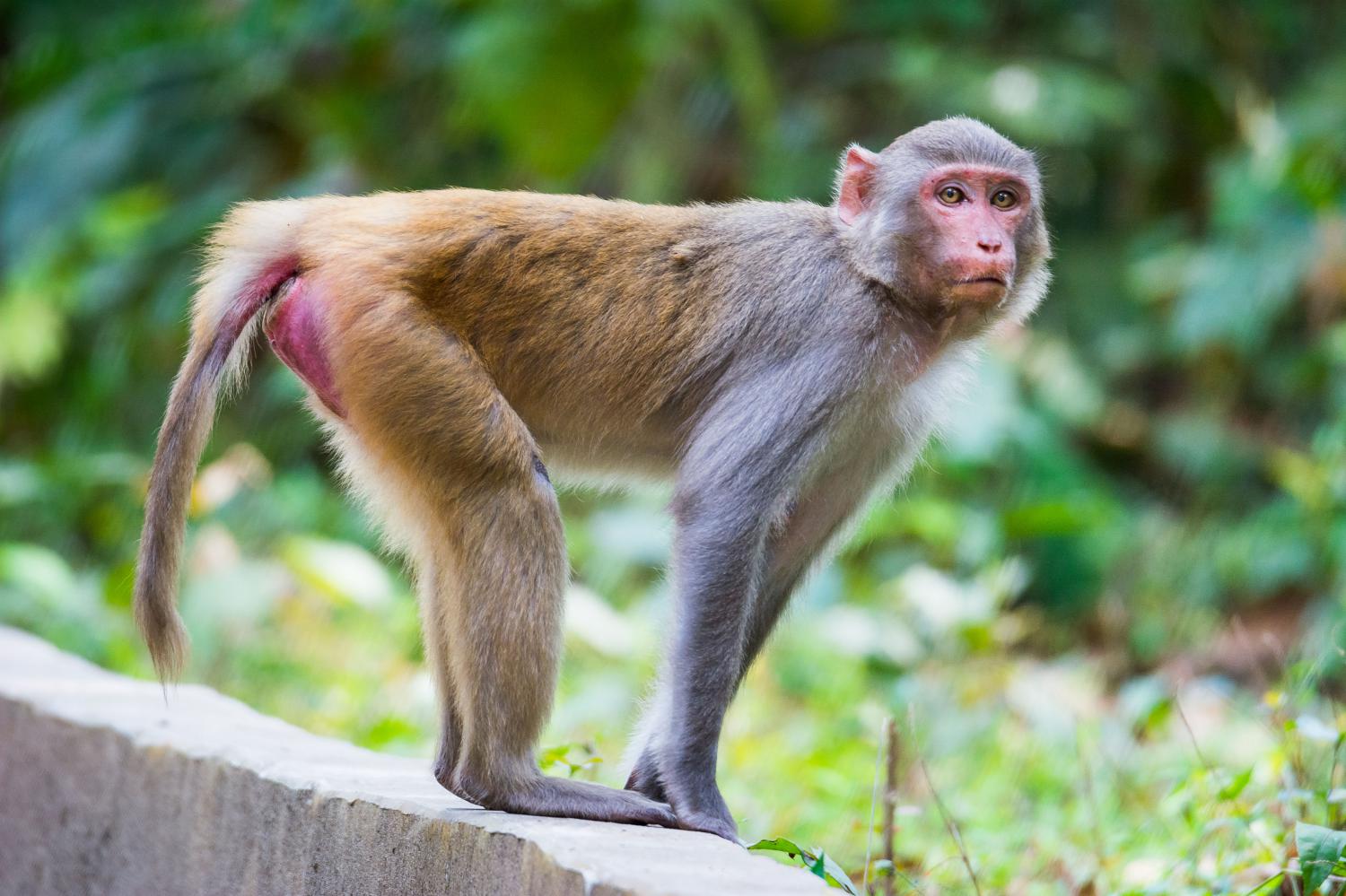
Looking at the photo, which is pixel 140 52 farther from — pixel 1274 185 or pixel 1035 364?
pixel 1274 185

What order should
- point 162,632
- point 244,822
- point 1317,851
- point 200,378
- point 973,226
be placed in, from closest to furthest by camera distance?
point 1317,851, point 162,632, point 200,378, point 244,822, point 973,226

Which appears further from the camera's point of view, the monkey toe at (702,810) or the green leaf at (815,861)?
the monkey toe at (702,810)

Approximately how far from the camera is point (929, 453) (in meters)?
8.40

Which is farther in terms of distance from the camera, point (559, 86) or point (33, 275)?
point (33, 275)

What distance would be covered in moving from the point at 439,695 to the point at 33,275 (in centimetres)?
748

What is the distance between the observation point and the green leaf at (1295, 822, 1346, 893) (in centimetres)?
338

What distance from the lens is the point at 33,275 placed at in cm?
1059

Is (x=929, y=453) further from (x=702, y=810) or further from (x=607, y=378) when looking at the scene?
(x=702, y=810)

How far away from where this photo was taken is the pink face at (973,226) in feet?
13.8

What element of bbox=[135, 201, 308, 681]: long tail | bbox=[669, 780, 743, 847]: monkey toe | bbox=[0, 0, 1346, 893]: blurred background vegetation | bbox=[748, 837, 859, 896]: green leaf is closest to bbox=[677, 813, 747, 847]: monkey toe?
bbox=[669, 780, 743, 847]: monkey toe

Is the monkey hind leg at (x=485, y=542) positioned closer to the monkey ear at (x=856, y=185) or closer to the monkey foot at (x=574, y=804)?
the monkey foot at (x=574, y=804)

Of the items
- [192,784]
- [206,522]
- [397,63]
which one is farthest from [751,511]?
[397,63]

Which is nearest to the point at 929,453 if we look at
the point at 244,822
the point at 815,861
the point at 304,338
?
the point at 304,338

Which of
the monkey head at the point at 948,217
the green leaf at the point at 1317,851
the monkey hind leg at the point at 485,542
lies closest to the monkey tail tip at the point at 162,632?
the monkey hind leg at the point at 485,542
